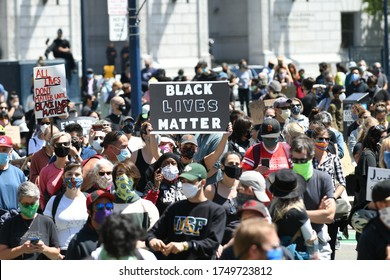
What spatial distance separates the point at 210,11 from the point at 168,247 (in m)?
35.1

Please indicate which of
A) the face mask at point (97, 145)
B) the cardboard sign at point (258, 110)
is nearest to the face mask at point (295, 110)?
the cardboard sign at point (258, 110)

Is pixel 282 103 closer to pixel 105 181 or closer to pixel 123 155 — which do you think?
pixel 123 155

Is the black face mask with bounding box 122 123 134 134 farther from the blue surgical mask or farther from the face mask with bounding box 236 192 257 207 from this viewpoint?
the face mask with bounding box 236 192 257 207

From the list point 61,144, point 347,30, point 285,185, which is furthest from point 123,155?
point 347,30

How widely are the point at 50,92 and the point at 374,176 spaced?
18.5 ft

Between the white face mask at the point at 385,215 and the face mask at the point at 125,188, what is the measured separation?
8.01ft

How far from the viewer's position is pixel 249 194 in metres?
9.09

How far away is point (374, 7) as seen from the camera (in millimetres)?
42000

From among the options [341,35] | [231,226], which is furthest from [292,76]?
[231,226]

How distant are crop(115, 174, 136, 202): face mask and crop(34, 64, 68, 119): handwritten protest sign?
5.33 metres

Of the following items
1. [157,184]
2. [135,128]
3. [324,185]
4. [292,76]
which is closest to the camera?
[324,185]
